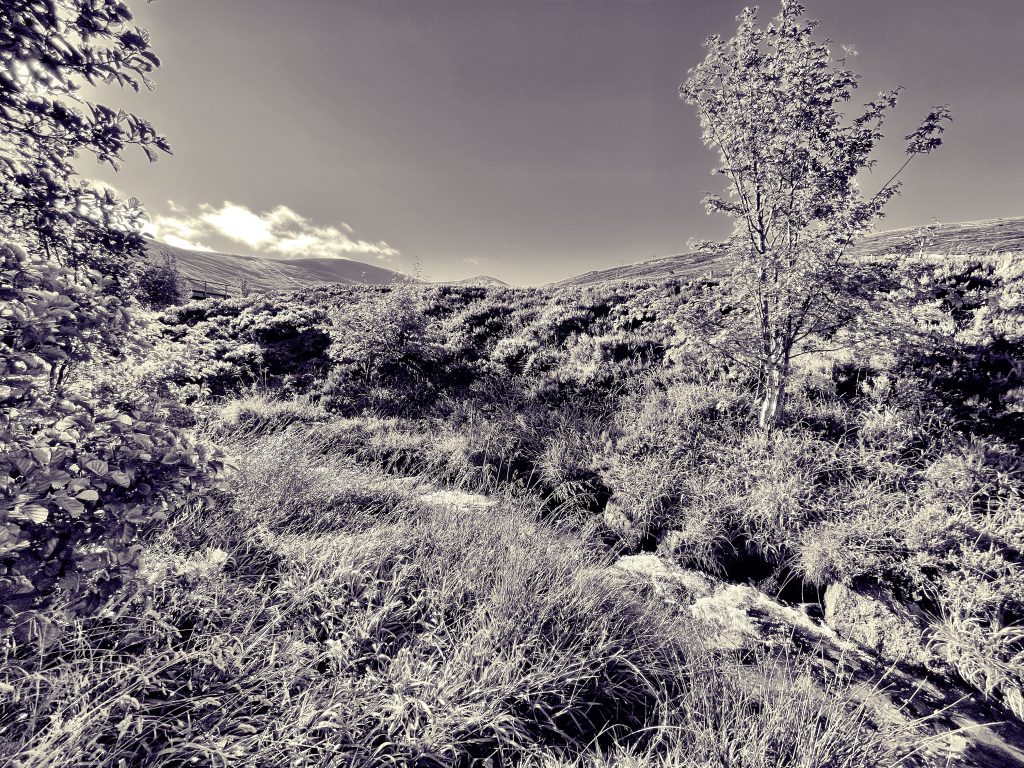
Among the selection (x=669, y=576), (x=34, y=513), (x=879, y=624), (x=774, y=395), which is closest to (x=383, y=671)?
(x=34, y=513)

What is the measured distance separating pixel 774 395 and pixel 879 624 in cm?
277

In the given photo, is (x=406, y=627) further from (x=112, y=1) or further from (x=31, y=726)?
(x=112, y=1)

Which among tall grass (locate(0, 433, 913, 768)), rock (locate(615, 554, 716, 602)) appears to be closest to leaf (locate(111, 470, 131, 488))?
tall grass (locate(0, 433, 913, 768))

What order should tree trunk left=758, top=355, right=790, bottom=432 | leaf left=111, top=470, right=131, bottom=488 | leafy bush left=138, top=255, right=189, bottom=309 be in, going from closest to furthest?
leaf left=111, top=470, right=131, bottom=488, tree trunk left=758, top=355, right=790, bottom=432, leafy bush left=138, top=255, right=189, bottom=309

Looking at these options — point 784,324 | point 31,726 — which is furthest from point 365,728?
point 784,324

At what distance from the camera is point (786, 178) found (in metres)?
4.61

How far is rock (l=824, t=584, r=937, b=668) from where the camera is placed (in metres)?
3.27

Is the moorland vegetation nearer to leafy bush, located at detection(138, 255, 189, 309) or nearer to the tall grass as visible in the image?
the tall grass

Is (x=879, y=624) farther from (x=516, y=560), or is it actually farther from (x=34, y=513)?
(x=34, y=513)

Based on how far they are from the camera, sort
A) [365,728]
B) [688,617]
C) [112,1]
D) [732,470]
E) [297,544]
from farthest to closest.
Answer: [732,470]
[688,617]
[297,544]
[365,728]
[112,1]

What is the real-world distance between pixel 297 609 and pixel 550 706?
176cm

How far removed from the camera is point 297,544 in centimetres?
335

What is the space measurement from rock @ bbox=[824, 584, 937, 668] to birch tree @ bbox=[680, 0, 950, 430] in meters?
2.43

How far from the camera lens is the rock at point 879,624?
10.7ft
